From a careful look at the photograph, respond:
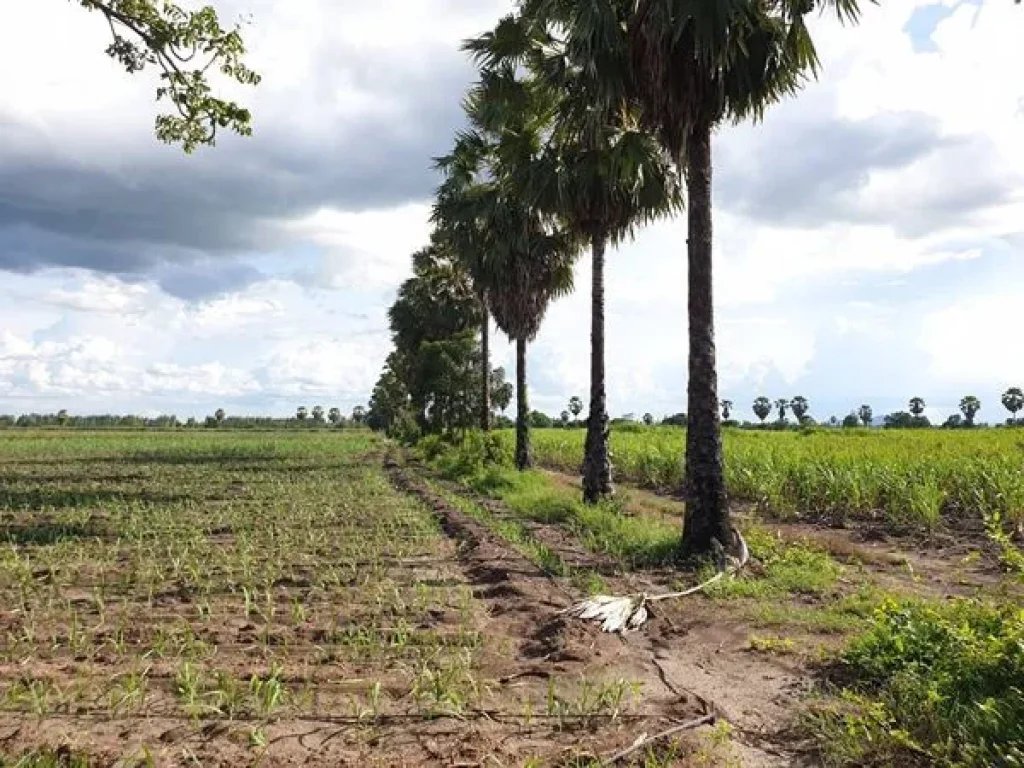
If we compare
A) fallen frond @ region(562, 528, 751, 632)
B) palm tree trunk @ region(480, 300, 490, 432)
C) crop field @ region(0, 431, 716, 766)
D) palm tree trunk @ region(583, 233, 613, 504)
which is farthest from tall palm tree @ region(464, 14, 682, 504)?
palm tree trunk @ region(480, 300, 490, 432)

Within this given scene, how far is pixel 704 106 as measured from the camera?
12.2m

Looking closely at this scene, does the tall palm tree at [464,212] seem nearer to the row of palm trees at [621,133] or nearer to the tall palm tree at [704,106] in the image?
the row of palm trees at [621,133]

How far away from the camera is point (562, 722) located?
18.1 ft

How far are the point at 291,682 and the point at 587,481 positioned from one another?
13.3m

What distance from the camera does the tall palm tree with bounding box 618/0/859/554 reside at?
470 inches

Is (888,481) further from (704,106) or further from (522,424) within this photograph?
(522,424)

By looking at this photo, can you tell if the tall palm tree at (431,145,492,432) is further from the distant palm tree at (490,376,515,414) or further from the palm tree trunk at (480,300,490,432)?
the distant palm tree at (490,376,515,414)

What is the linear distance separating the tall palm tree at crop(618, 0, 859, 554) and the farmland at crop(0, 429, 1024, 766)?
1170 mm

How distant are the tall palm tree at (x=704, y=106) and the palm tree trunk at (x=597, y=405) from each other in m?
6.35

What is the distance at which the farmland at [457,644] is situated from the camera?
5.12 metres

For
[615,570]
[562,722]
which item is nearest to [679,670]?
[562,722]

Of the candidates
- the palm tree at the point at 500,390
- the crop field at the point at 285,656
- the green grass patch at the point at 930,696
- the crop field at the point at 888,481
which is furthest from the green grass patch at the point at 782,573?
the palm tree at the point at 500,390

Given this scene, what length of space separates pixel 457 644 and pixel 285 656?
147 centimetres

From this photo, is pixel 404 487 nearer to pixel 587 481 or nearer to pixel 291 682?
pixel 587 481
